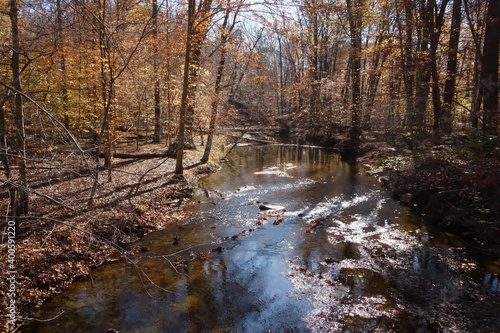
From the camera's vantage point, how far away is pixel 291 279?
23.9 feet

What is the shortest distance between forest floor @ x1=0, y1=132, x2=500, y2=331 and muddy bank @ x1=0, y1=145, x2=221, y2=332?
0.02 m

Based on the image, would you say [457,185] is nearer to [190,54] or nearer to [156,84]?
[190,54]

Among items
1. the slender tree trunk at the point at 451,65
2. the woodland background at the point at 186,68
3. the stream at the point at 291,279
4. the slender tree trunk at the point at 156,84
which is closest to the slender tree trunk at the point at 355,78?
the woodland background at the point at 186,68

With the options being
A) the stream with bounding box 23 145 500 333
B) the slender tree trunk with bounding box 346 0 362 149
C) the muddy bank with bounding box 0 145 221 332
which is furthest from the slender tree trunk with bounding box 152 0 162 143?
the slender tree trunk with bounding box 346 0 362 149

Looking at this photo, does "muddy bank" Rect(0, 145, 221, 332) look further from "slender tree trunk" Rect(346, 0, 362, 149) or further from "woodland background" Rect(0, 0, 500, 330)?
"slender tree trunk" Rect(346, 0, 362, 149)

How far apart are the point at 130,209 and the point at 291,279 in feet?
16.2

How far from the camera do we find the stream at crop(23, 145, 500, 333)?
5.82m

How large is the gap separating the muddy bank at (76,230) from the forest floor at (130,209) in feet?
0.06

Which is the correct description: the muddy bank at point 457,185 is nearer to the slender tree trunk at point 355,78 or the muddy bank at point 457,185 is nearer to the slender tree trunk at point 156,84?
the slender tree trunk at point 355,78

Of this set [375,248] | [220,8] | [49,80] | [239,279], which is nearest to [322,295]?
[239,279]

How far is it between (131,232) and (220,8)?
348 inches

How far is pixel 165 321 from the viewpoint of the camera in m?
5.85

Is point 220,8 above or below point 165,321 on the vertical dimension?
above

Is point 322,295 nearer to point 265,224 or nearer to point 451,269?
point 451,269
